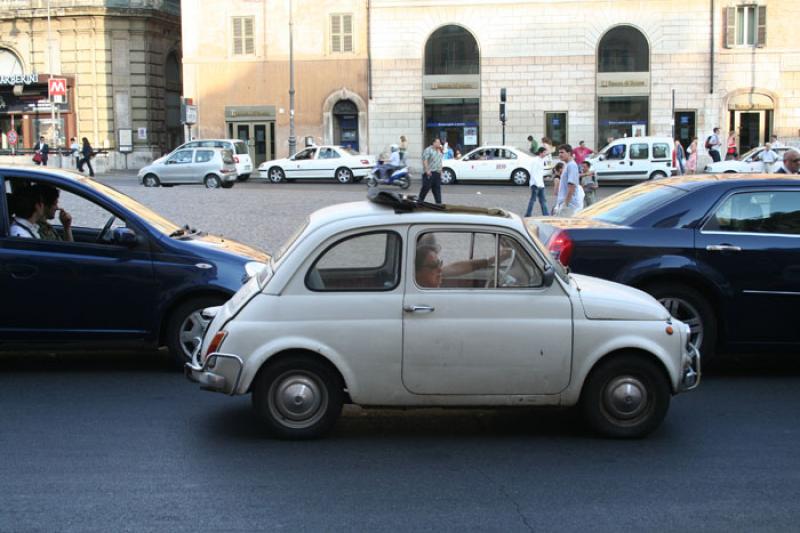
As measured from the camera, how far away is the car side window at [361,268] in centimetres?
666

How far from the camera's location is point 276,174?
40000mm

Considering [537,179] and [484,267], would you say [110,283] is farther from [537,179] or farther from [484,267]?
[537,179]

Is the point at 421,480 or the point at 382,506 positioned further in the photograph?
the point at 421,480

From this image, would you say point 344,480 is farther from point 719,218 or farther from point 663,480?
point 719,218

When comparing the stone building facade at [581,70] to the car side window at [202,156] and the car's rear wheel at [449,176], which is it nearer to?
the car's rear wheel at [449,176]

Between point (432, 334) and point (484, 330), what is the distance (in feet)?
Result: 1.05

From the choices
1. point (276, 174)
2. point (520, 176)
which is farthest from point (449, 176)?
point (276, 174)

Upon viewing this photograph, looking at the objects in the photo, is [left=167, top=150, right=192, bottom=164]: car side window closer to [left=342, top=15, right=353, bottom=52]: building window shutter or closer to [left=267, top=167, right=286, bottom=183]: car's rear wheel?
[left=267, top=167, right=286, bottom=183]: car's rear wheel

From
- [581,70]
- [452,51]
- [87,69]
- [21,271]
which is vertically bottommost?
[21,271]

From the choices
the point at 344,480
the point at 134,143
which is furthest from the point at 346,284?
the point at 134,143

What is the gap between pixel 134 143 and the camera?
51.3 m

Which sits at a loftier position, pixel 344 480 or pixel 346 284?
pixel 346 284

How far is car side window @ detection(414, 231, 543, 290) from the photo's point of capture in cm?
667

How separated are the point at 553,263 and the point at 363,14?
4168cm
